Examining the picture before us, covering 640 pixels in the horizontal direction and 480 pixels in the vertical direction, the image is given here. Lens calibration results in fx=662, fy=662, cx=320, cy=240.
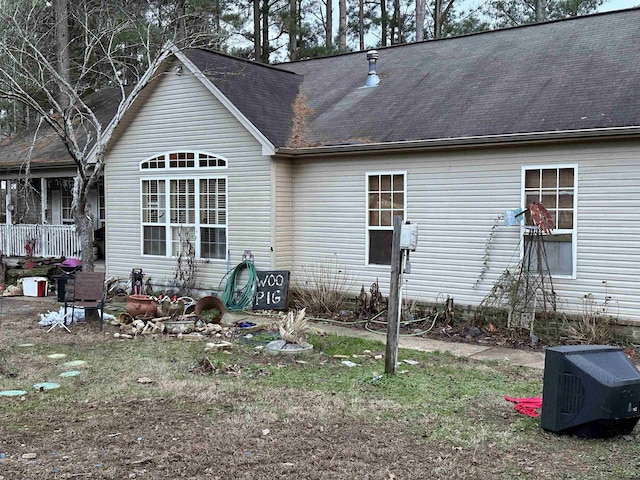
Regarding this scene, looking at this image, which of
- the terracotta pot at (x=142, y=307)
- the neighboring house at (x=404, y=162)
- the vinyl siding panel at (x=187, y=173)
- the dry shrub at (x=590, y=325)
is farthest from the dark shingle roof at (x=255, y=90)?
the dry shrub at (x=590, y=325)

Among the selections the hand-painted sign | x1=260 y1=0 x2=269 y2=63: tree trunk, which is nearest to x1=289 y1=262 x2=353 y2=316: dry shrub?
the hand-painted sign

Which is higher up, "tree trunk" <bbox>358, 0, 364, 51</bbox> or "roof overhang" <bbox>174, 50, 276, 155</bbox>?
"tree trunk" <bbox>358, 0, 364, 51</bbox>

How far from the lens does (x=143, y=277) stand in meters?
13.9

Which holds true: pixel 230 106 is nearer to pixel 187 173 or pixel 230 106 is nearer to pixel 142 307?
pixel 187 173

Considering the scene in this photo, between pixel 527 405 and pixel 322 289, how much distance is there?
19.9 ft

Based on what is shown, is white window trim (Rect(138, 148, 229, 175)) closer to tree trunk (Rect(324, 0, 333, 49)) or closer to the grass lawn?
the grass lawn

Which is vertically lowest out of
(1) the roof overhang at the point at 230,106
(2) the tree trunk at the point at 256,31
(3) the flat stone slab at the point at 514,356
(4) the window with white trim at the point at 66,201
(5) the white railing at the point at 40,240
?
(3) the flat stone slab at the point at 514,356

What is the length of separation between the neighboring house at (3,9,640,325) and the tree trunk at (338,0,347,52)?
11368 mm

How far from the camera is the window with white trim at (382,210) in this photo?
11.4 m

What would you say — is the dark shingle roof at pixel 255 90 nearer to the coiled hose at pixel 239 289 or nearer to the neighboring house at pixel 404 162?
the neighboring house at pixel 404 162

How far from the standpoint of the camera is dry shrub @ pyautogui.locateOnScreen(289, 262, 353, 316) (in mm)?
11695

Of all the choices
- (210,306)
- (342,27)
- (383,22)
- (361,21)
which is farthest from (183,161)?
(361,21)

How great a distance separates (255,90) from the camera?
13242 mm

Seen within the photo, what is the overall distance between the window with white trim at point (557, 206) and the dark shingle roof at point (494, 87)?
68 cm
